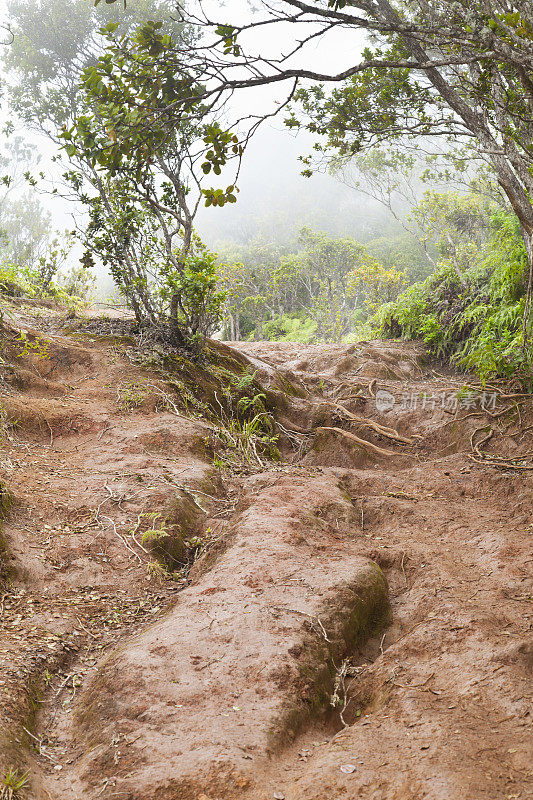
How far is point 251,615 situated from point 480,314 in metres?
7.61

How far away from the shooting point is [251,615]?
2623 mm

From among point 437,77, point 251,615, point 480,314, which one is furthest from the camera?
point 480,314

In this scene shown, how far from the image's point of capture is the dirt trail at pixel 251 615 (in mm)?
1769

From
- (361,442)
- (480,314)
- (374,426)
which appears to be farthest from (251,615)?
(480,314)

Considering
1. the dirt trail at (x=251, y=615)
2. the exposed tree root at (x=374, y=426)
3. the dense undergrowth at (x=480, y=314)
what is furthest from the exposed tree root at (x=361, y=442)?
the dense undergrowth at (x=480, y=314)

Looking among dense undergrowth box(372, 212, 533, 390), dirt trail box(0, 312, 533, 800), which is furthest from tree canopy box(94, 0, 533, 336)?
dirt trail box(0, 312, 533, 800)

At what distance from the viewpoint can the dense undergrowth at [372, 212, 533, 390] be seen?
590 cm

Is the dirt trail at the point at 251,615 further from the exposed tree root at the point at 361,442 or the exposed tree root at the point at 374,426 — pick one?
the exposed tree root at the point at 374,426

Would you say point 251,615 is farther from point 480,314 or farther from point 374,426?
point 480,314

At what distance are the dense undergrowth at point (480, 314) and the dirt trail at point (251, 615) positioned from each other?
2.71 ft

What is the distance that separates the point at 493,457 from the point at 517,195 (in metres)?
2.56

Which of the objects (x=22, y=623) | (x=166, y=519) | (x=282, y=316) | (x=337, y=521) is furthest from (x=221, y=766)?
(x=282, y=316)

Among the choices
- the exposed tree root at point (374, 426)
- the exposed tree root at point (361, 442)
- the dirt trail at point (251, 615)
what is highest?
the exposed tree root at point (374, 426)

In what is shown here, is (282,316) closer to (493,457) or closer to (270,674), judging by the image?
(493,457)
